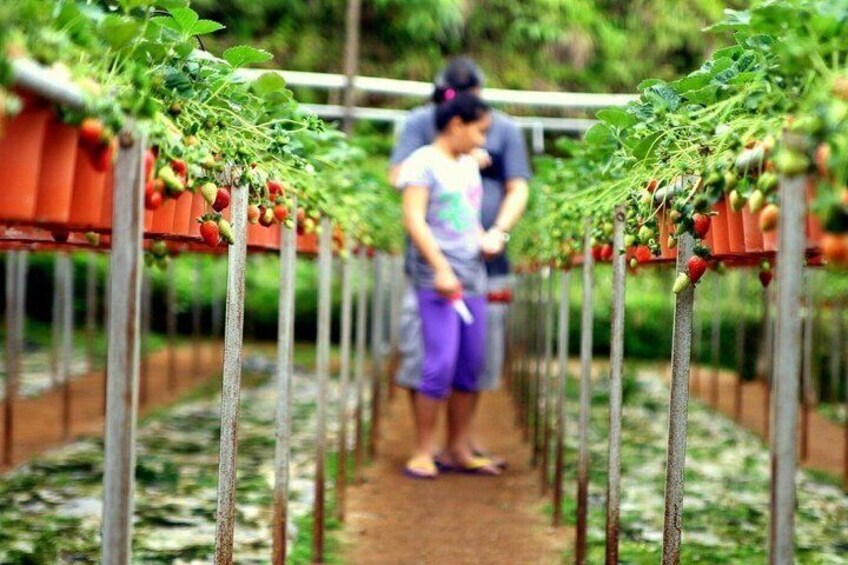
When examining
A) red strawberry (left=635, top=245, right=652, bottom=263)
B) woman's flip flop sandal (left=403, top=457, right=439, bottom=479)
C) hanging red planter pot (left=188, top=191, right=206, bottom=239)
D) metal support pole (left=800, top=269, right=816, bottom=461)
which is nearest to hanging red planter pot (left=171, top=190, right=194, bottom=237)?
hanging red planter pot (left=188, top=191, right=206, bottom=239)

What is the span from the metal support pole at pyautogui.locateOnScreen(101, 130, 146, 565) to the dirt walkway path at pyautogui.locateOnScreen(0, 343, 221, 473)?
3533 millimetres

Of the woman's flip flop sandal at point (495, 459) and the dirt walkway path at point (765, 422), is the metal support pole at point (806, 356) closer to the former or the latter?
the dirt walkway path at point (765, 422)

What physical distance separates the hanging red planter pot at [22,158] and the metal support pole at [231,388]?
0.81 metres

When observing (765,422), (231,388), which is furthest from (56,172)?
(765,422)

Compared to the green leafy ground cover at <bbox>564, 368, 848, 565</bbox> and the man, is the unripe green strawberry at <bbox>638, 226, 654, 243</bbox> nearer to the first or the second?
the green leafy ground cover at <bbox>564, 368, 848, 565</bbox>

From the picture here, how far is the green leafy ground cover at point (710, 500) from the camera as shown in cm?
385

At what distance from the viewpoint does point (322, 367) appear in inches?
154

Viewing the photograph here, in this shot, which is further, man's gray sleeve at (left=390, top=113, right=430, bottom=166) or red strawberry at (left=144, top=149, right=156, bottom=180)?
man's gray sleeve at (left=390, top=113, right=430, bottom=166)

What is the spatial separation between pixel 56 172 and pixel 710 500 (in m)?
3.62

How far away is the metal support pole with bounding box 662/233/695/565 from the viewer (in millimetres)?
2375

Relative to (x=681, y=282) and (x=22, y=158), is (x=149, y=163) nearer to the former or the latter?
(x=22, y=158)

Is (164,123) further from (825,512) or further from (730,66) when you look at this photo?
(825,512)

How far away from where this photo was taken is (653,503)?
183 inches

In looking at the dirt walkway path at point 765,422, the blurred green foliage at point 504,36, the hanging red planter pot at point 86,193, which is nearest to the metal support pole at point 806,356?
the dirt walkway path at point 765,422
